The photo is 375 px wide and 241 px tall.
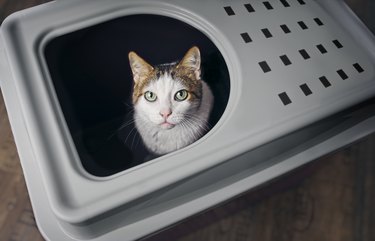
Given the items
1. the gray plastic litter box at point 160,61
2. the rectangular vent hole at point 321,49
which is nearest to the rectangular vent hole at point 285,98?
the gray plastic litter box at point 160,61

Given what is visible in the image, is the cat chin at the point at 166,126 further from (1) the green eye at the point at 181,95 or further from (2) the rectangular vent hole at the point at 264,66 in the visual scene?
(2) the rectangular vent hole at the point at 264,66

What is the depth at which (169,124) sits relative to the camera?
48 cm

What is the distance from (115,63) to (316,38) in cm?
30

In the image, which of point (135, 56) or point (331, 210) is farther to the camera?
point (331, 210)

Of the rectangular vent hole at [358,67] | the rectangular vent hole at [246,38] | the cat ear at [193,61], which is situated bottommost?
the rectangular vent hole at [358,67]

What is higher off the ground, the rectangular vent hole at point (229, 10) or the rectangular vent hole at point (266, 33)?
the rectangular vent hole at point (229, 10)

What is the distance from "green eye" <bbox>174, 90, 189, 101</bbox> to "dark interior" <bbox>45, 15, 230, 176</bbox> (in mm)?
44

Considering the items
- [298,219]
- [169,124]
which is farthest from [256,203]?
[169,124]

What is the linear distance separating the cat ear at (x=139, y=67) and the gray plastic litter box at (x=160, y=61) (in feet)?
0.07

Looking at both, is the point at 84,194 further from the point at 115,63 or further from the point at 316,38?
the point at 316,38

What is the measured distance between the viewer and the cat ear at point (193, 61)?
19.8 inches

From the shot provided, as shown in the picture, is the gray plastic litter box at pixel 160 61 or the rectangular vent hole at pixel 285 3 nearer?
the gray plastic litter box at pixel 160 61

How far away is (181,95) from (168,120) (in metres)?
0.04

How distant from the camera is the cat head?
48cm
